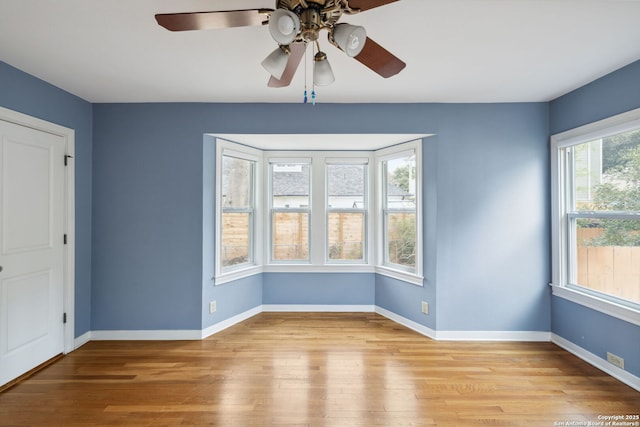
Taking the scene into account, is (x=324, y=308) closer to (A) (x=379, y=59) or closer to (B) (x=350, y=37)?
(A) (x=379, y=59)

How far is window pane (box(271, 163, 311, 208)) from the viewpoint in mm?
4359

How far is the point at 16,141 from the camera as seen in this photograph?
262cm

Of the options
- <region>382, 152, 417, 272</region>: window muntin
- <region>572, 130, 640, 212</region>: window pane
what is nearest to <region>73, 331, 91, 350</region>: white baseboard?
<region>382, 152, 417, 272</region>: window muntin

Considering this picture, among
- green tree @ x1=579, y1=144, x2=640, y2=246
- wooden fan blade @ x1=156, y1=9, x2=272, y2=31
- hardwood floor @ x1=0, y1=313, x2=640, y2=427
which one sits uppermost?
wooden fan blade @ x1=156, y1=9, x2=272, y2=31

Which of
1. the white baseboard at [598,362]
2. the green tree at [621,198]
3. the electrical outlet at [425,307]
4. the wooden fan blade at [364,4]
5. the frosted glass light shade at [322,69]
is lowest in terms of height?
the white baseboard at [598,362]

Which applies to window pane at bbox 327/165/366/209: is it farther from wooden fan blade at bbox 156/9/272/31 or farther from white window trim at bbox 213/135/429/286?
wooden fan blade at bbox 156/9/272/31

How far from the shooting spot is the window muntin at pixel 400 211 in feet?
12.7

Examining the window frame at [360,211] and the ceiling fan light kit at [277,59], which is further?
the window frame at [360,211]

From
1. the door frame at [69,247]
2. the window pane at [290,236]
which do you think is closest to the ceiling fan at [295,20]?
the door frame at [69,247]

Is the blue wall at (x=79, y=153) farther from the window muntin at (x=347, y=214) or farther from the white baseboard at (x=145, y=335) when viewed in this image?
the window muntin at (x=347, y=214)

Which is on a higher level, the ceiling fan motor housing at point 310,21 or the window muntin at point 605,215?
the ceiling fan motor housing at point 310,21

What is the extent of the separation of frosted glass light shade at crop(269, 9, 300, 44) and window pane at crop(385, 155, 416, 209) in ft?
8.85

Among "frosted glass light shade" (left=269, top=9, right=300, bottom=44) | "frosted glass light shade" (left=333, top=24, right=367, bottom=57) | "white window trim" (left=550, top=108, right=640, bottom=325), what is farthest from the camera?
"white window trim" (left=550, top=108, right=640, bottom=325)

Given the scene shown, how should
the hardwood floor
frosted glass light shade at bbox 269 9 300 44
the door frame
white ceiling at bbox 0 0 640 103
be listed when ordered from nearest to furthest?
frosted glass light shade at bbox 269 9 300 44, white ceiling at bbox 0 0 640 103, the hardwood floor, the door frame
